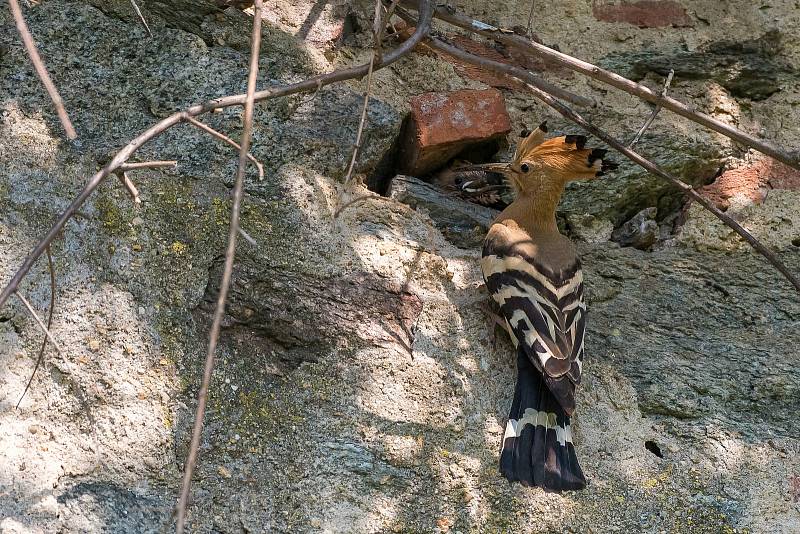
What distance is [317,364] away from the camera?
1.96 m

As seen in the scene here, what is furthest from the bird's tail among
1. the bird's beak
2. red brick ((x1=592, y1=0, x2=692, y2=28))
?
red brick ((x1=592, y1=0, x2=692, y2=28))

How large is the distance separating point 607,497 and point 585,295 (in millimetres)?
652

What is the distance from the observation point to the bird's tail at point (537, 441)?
74.3 inches

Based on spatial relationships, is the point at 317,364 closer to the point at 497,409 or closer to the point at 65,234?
the point at 497,409

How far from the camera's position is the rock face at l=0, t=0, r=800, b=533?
1.75 meters

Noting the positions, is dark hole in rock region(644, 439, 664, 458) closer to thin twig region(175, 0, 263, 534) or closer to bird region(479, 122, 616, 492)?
bird region(479, 122, 616, 492)

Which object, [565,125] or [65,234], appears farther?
[565,125]

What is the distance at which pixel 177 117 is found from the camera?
5.21 ft

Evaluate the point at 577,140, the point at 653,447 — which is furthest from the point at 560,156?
the point at 653,447

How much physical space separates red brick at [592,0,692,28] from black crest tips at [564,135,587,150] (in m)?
0.38

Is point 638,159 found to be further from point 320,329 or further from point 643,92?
point 320,329

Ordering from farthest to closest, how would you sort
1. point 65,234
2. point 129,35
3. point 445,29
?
point 445,29 < point 129,35 < point 65,234

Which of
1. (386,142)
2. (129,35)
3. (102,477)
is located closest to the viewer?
(102,477)

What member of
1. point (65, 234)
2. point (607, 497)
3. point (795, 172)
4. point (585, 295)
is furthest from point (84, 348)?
point (795, 172)
